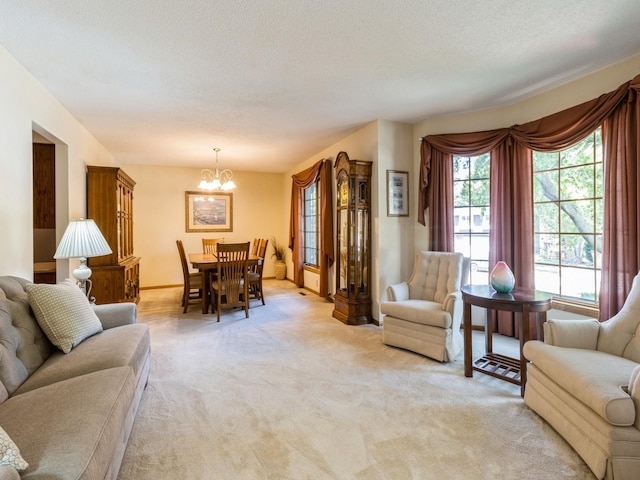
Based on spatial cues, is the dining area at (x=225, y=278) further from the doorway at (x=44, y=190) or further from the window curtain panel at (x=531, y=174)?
the window curtain panel at (x=531, y=174)

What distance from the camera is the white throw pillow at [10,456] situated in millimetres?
Result: 946

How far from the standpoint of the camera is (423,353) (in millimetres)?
3039

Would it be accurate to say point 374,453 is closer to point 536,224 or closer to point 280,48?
point 280,48

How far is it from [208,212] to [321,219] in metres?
2.87

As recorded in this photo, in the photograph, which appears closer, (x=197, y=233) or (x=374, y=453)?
(x=374, y=453)

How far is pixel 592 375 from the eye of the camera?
171 centimetres

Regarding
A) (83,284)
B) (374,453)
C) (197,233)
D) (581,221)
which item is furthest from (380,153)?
(197,233)

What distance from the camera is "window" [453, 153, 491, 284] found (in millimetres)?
3834

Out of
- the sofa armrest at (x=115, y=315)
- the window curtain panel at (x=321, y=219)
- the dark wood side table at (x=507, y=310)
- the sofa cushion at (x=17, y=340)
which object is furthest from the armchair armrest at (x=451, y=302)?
the sofa cushion at (x=17, y=340)

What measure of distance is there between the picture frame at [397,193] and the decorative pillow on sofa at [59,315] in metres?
3.27

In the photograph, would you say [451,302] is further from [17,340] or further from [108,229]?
[108,229]

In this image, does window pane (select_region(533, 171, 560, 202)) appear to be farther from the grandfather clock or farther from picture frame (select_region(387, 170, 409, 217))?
the grandfather clock

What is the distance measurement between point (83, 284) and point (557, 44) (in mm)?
4422

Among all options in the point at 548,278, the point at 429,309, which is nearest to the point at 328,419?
the point at 429,309
